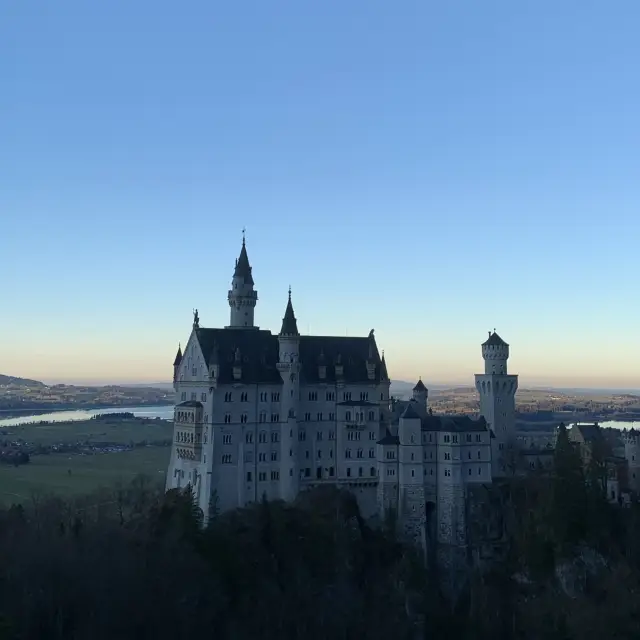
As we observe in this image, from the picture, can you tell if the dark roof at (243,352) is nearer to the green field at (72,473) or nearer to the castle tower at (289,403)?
the castle tower at (289,403)

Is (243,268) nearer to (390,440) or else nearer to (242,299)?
(242,299)

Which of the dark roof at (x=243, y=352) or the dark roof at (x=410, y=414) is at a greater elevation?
the dark roof at (x=243, y=352)

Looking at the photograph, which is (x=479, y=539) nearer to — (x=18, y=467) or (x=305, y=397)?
(x=305, y=397)

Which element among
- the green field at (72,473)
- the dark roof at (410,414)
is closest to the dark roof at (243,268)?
the dark roof at (410,414)

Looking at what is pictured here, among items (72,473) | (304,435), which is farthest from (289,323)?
(72,473)

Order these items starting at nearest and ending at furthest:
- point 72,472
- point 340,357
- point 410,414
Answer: point 410,414, point 340,357, point 72,472

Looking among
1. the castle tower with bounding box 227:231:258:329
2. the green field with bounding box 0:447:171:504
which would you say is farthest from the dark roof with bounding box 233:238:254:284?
the green field with bounding box 0:447:171:504

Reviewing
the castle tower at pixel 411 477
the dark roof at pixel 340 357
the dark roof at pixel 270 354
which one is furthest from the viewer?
the dark roof at pixel 340 357

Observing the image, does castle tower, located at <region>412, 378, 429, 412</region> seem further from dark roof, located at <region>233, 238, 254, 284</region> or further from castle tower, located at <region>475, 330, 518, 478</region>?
dark roof, located at <region>233, 238, 254, 284</region>
